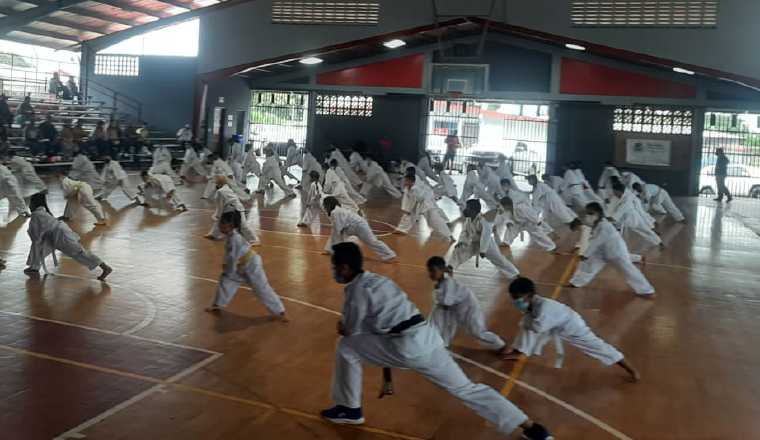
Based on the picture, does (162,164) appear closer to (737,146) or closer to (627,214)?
(627,214)

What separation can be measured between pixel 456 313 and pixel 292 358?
1.57 m

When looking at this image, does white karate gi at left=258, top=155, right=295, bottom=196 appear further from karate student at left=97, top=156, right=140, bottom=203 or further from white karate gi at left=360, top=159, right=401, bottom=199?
karate student at left=97, top=156, right=140, bottom=203

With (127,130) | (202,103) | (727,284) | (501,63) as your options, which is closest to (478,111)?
(501,63)

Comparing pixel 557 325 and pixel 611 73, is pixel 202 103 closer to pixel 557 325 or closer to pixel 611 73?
pixel 611 73

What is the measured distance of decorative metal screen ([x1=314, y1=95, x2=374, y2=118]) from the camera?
2742 centimetres

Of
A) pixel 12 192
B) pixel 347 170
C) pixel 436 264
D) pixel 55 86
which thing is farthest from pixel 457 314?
pixel 55 86

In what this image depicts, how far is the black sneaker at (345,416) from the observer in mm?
5480

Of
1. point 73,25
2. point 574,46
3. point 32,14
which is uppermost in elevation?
point 73,25

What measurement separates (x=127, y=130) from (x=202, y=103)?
3.20m

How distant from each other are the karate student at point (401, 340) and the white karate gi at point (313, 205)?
8695 millimetres

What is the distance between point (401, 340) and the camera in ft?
16.9

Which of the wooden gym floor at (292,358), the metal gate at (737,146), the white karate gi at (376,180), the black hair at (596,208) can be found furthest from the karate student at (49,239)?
the metal gate at (737,146)

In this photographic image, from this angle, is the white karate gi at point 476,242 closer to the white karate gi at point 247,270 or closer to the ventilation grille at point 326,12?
the white karate gi at point 247,270

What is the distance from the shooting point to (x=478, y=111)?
2695 centimetres
